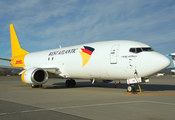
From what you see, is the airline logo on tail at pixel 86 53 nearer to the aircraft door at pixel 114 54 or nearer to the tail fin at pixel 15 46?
the aircraft door at pixel 114 54

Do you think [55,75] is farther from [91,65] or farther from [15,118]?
[15,118]

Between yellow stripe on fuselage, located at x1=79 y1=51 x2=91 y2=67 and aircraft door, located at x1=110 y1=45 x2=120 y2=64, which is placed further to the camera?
yellow stripe on fuselage, located at x1=79 y1=51 x2=91 y2=67

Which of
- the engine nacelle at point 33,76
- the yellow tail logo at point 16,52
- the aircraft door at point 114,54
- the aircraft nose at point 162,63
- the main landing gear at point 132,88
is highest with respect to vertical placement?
the yellow tail logo at point 16,52

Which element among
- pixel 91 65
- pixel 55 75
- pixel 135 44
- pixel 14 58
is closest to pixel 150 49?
pixel 135 44

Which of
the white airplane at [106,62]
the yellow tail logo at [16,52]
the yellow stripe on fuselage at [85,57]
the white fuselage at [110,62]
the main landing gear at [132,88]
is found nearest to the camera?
the white fuselage at [110,62]

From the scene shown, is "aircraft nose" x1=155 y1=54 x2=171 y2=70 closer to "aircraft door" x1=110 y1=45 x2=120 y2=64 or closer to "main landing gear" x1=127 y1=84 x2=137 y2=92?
"main landing gear" x1=127 y1=84 x2=137 y2=92

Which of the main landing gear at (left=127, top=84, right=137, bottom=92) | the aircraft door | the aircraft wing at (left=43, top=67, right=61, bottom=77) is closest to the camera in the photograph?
the main landing gear at (left=127, top=84, right=137, bottom=92)

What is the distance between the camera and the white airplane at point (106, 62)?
11.5 meters

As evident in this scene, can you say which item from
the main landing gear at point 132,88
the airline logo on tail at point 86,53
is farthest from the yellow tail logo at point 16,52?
the main landing gear at point 132,88

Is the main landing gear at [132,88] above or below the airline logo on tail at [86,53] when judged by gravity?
below

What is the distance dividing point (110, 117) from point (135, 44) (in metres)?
8.10

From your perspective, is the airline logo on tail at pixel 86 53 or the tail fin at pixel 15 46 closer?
the airline logo on tail at pixel 86 53

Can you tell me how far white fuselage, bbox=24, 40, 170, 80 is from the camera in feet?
37.2

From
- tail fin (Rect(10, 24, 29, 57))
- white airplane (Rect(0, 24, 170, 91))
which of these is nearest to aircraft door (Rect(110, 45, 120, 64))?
white airplane (Rect(0, 24, 170, 91))
